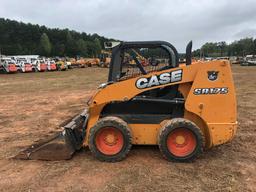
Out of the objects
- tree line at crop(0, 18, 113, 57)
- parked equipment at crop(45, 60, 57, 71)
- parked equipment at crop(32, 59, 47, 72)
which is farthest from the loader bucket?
tree line at crop(0, 18, 113, 57)

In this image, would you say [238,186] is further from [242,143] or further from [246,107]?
[246,107]

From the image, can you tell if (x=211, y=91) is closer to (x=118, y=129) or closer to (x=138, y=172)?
(x=118, y=129)

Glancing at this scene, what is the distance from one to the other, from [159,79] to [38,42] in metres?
125

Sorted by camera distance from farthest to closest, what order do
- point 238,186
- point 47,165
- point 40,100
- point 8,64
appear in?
point 8,64 < point 40,100 < point 47,165 < point 238,186

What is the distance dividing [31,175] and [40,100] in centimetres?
906

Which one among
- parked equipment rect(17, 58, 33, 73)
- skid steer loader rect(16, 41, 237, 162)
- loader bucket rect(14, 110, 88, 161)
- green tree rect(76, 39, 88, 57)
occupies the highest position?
green tree rect(76, 39, 88, 57)

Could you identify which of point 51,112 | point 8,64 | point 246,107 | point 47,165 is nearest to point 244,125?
point 246,107

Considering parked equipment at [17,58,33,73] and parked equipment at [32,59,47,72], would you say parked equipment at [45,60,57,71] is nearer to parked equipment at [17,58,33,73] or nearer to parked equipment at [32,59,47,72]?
parked equipment at [32,59,47,72]

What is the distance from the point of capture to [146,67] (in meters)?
5.80

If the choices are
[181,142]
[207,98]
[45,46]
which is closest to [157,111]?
[181,142]

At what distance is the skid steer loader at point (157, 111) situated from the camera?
17.1ft

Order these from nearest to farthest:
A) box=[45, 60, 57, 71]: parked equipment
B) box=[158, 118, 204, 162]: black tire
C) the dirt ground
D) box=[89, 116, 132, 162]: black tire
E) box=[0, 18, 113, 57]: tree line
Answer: the dirt ground, box=[158, 118, 204, 162]: black tire, box=[89, 116, 132, 162]: black tire, box=[45, 60, 57, 71]: parked equipment, box=[0, 18, 113, 57]: tree line

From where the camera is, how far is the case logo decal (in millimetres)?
5273

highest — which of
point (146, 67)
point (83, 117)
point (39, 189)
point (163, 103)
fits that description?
point (146, 67)
